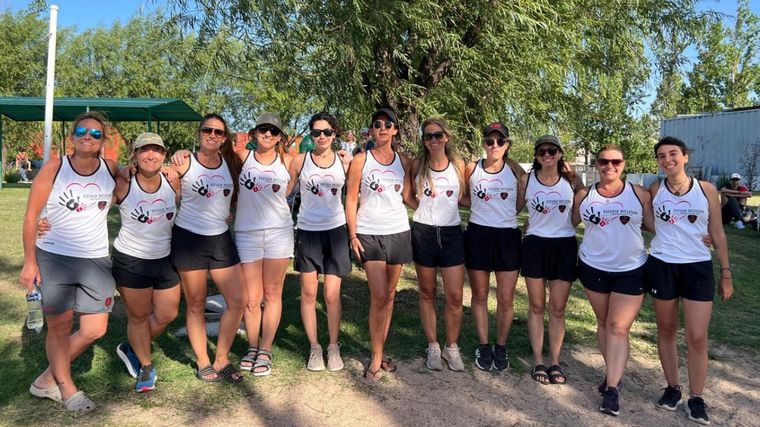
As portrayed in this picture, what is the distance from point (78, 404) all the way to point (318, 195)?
211 cm

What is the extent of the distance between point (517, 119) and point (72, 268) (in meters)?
5.17

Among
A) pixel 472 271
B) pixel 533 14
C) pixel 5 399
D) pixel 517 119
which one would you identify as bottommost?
pixel 5 399

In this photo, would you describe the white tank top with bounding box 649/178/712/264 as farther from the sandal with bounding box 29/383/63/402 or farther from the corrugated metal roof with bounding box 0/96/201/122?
the corrugated metal roof with bounding box 0/96/201/122

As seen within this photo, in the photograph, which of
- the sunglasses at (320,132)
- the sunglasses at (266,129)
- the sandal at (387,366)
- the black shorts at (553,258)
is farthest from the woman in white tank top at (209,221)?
the black shorts at (553,258)

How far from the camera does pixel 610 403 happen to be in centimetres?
366

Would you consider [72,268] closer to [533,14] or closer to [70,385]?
[70,385]

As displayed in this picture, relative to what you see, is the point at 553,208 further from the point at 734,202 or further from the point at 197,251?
the point at 734,202

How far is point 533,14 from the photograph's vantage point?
18.4 ft

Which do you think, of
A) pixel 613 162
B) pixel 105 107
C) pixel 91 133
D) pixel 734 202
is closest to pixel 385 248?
pixel 613 162

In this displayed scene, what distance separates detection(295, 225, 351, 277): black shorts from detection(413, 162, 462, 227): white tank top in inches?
25.7

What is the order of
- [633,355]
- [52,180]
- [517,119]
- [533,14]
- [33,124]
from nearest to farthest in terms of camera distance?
[52,180] < [633,355] < [533,14] < [517,119] < [33,124]

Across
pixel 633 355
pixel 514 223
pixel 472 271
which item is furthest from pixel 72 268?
pixel 633 355

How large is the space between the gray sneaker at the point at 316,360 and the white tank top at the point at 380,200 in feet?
3.41

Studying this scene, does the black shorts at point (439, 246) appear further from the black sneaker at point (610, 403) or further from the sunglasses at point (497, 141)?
the black sneaker at point (610, 403)
